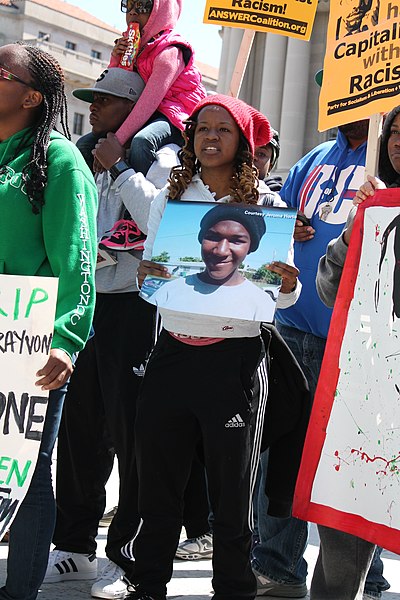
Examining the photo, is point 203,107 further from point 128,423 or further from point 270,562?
point 270,562

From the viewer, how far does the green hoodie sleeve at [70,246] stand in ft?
11.3

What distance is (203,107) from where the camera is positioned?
3.96 metres

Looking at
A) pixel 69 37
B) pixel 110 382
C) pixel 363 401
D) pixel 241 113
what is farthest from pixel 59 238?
pixel 69 37

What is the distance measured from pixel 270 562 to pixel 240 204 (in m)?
1.62

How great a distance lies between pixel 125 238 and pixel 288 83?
34.5 metres

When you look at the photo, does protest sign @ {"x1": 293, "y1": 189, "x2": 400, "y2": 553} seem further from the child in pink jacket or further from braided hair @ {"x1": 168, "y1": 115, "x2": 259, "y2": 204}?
the child in pink jacket

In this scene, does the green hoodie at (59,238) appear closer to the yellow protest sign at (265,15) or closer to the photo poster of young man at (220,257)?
the photo poster of young man at (220,257)

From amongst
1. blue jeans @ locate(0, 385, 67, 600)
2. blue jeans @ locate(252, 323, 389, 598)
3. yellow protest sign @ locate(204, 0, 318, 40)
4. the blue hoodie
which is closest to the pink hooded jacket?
yellow protest sign @ locate(204, 0, 318, 40)

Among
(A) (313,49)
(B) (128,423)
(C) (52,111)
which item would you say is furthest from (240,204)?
(A) (313,49)

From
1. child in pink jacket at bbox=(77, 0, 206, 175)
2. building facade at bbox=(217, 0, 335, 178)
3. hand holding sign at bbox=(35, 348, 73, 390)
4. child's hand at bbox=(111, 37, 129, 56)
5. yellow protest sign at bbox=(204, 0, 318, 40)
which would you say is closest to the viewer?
hand holding sign at bbox=(35, 348, 73, 390)

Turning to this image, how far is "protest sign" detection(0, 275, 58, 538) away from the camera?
3.29 metres

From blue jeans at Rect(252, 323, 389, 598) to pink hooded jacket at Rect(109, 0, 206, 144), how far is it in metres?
1.15

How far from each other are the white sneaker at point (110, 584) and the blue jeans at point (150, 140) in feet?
5.52

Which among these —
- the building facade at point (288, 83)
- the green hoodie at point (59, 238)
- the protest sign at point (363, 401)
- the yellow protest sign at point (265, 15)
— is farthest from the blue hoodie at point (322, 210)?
the building facade at point (288, 83)
